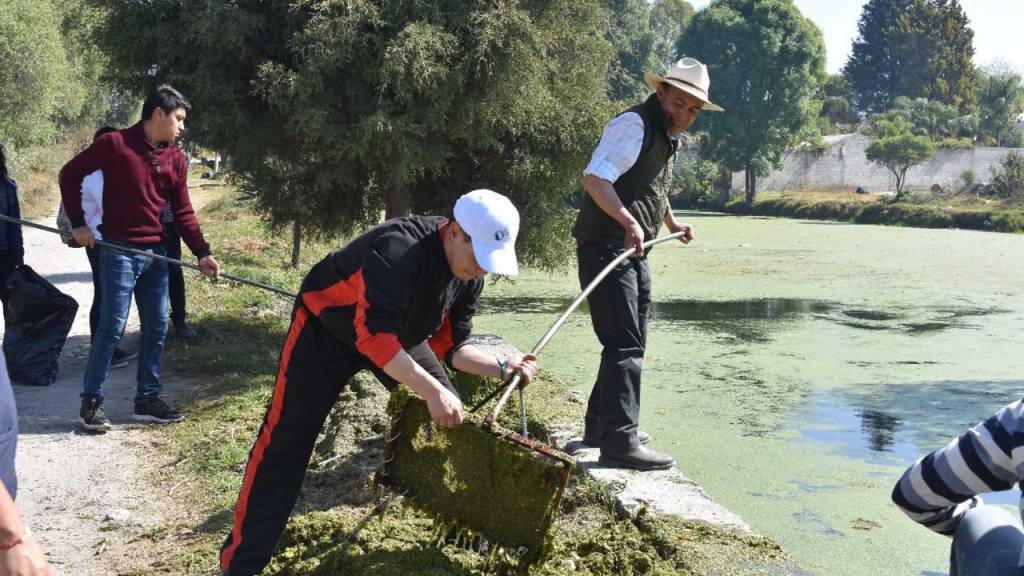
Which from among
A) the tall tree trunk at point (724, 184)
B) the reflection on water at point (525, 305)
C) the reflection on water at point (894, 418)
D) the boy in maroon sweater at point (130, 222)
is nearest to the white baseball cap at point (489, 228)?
the boy in maroon sweater at point (130, 222)

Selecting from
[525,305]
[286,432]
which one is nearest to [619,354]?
[286,432]

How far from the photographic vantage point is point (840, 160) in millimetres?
43719

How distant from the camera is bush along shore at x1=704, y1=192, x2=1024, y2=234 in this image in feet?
81.3

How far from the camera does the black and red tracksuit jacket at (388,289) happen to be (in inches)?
117

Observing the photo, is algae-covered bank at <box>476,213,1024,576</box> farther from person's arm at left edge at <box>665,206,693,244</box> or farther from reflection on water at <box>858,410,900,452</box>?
person's arm at left edge at <box>665,206,693,244</box>

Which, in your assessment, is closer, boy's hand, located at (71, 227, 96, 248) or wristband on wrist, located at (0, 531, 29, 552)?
wristband on wrist, located at (0, 531, 29, 552)

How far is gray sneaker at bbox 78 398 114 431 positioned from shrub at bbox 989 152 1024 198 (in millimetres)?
29340

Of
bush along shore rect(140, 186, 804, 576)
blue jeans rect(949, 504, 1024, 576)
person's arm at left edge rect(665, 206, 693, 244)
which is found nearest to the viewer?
blue jeans rect(949, 504, 1024, 576)

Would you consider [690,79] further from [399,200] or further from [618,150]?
[399,200]

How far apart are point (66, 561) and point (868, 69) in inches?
2843

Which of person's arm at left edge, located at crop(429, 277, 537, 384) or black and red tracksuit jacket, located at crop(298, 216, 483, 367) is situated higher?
black and red tracksuit jacket, located at crop(298, 216, 483, 367)

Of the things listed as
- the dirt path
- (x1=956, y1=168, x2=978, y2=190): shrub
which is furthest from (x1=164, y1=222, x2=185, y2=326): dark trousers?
(x1=956, y1=168, x2=978, y2=190): shrub

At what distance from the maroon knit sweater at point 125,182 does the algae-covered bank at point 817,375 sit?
3234 millimetres

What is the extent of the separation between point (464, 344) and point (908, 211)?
26202 mm
